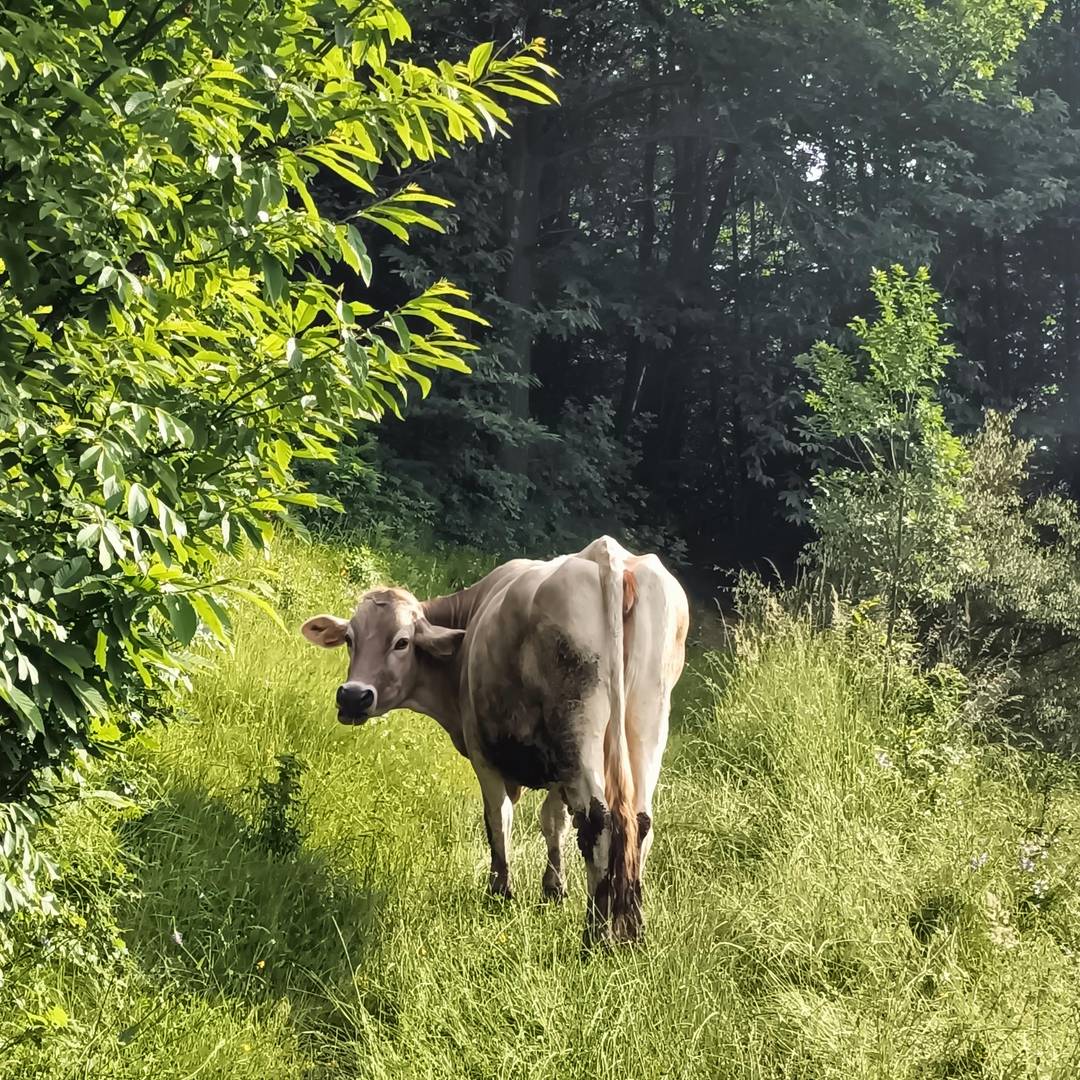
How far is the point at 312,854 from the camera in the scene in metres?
4.87

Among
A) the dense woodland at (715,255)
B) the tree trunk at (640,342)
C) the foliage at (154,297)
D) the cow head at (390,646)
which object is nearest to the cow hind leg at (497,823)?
the cow head at (390,646)

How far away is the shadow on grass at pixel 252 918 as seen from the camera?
13.0 feet

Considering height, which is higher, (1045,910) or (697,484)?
(1045,910)

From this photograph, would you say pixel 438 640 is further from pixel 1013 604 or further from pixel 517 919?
pixel 1013 604

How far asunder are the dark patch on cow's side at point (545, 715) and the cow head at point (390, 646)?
0.48 meters

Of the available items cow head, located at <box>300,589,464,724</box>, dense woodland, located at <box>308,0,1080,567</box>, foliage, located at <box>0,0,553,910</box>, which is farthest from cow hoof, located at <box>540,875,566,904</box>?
dense woodland, located at <box>308,0,1080,567</box>

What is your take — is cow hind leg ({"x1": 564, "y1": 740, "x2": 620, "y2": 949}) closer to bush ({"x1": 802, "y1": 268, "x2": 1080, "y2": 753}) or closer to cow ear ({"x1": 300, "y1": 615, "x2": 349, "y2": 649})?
cow ear ({"x1": 300, "y1": 615, "x2": 349, "y2": 649})

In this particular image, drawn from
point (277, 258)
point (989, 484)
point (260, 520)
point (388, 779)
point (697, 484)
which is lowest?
point (697, 484)

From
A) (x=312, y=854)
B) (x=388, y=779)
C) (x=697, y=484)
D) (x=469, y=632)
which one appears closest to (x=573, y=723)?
(x=469, y=632)

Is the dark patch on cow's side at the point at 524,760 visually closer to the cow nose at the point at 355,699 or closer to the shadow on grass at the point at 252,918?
the cow nose at the point at 355,699

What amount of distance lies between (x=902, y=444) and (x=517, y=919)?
639 cm

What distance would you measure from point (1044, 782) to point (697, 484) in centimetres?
1065

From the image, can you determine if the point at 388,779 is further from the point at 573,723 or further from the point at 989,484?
the point at 989,484

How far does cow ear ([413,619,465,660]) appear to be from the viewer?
16.0 ft
